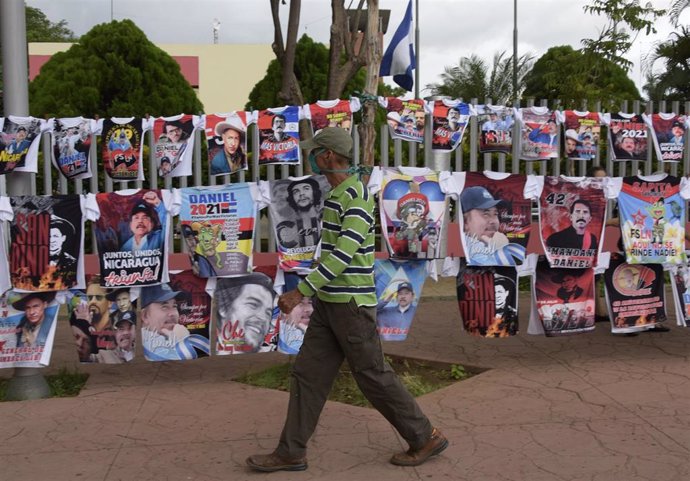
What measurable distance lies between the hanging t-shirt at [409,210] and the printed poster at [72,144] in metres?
2.11

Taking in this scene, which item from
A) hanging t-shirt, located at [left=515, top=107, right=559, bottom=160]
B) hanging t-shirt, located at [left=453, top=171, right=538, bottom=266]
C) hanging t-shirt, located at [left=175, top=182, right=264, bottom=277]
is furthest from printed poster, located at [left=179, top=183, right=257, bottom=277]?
hanging t-shirt, located at [left=515, top=107, right=559, bottom=160]

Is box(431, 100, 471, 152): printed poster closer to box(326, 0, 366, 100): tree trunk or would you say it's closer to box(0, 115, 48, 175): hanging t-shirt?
box(326, 0, 366, 100): tree trunk

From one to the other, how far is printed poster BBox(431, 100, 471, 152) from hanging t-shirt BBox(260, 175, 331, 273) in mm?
1028

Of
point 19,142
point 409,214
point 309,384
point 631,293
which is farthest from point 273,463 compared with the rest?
point 631,293

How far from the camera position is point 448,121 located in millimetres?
6203

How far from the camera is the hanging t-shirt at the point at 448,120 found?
6.20 m

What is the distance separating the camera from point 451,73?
25.9 m

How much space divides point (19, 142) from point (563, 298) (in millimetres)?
4335

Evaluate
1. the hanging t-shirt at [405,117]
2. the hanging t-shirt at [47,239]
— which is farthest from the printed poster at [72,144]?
the hanging t-shirt at [405,117]

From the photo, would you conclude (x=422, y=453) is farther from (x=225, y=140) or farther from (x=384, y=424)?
(x=225, y=140)

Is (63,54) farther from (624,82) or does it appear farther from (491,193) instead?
(624,82)

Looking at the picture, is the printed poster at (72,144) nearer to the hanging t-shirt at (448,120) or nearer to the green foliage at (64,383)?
the green foliage at (64,383)

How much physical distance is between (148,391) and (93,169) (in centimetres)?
178

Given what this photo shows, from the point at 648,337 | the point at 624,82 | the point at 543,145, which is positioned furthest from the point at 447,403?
the point at 624,82
